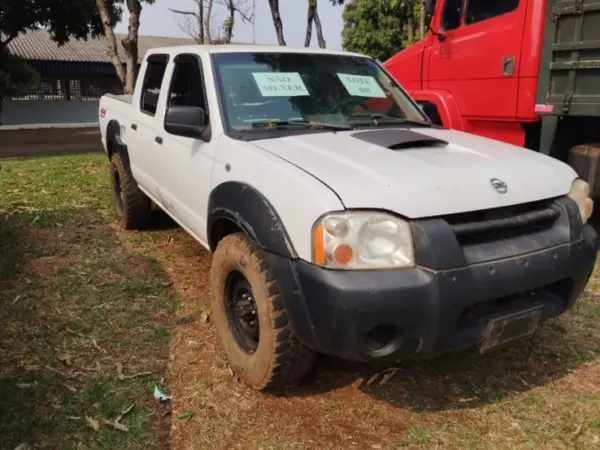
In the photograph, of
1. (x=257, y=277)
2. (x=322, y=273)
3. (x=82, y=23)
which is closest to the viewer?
(x=322, y=273)

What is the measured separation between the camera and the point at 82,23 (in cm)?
2127

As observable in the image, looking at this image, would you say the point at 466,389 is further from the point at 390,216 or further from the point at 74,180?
the point at 74,180

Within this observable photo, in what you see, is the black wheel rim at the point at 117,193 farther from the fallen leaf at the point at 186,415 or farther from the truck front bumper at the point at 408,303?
the truck front bumper at the point at 408,303

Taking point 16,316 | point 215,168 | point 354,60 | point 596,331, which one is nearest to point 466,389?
point 596,331

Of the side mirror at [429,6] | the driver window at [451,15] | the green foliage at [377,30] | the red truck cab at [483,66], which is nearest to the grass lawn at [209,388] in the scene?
the red truck cab at [483,66]

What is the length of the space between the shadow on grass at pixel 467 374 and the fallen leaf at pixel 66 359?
126 centimetres

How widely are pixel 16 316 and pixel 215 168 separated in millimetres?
1802

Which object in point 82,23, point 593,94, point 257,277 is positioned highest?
point 82,23

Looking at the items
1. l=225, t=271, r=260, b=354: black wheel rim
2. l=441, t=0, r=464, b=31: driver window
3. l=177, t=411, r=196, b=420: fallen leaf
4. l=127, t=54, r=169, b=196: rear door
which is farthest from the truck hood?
l=441, t=0, r=464, b=31: driver window

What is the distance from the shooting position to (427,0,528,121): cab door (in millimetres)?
5461

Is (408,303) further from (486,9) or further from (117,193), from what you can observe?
(117,193)

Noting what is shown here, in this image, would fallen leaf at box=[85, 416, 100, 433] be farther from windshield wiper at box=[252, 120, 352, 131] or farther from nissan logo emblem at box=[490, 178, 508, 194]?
nissan logo emblem at box=[490, 178, 508, 194]

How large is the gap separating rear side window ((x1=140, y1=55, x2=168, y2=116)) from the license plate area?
308 cm

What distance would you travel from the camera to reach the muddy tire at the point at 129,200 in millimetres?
5555
